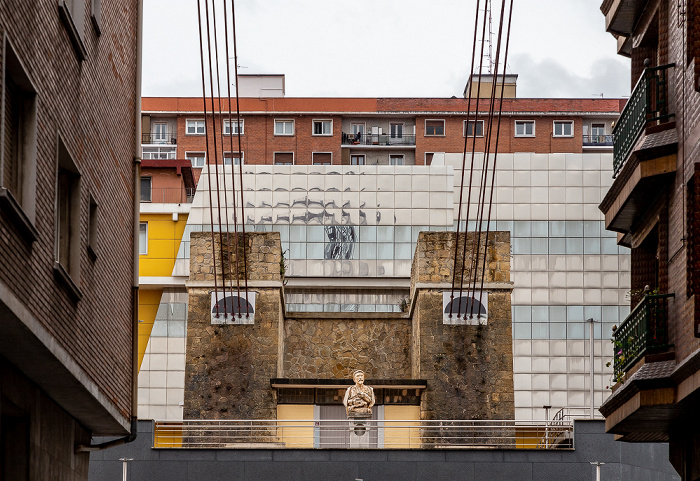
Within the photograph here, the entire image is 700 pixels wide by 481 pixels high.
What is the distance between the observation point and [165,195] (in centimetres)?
6250

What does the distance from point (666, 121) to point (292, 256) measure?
45.1m

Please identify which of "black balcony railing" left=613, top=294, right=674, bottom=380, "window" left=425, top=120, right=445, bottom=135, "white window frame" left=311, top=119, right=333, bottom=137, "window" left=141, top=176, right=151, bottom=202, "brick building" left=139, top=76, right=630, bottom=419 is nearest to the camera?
"black balcony railing" left=613, top=294, right=674, bottom=380

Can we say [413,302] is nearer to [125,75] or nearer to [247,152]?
[125,75]

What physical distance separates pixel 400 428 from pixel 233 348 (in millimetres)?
4753

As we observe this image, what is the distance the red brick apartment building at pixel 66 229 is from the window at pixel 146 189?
42.1 metres

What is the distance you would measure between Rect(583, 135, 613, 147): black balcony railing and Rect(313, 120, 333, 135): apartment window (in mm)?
15193

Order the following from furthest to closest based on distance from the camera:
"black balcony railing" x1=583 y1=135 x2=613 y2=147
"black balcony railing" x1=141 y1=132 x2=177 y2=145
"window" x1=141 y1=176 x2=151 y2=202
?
"black balcony railing" x1=141 y1=132 x2=177 y2=145 < "black balcony railing" x1=583 y1=135 x2=613 y2=147 < "window" x1=141 y1=176 x2=151 y2=202

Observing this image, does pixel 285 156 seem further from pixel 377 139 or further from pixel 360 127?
pixel 377 139

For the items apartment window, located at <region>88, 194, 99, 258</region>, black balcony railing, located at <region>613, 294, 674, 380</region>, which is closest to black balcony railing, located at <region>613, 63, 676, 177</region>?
black balcony railing, located at <region>613, 294, 674, 380</region>

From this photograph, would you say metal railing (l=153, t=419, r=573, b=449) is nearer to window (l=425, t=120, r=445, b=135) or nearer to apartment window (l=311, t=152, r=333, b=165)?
apartment window (l=311, t=152, r=333, b=165)

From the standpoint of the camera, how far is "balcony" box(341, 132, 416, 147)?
268 ft

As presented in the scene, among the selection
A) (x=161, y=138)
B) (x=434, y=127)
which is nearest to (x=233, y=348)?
(x=434, y=127)

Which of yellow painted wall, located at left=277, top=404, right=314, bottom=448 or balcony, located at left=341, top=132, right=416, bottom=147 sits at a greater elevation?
balcony, located at left=341, top=132, right=416, bottom=147

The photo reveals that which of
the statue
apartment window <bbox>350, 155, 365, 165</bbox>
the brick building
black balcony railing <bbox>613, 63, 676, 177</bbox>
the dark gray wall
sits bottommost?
the dark gray wall
